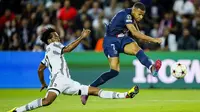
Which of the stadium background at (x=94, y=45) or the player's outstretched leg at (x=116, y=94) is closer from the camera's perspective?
the player's outstretched leg at (x=116, y=94)

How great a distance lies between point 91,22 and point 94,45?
35.6 inches

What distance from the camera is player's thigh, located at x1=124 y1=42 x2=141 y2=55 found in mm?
12992

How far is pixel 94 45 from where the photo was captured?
2067cm

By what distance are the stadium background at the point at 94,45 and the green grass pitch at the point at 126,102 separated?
3cm

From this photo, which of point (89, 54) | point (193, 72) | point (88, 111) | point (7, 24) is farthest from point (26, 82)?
point (88, 111)

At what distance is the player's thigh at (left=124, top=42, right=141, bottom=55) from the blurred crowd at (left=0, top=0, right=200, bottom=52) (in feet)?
21.5

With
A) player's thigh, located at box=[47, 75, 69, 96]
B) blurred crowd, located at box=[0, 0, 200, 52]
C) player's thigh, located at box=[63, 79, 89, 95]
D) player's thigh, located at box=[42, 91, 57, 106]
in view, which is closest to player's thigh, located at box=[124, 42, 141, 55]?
player's thigh, located at box=[63, 79, 89, 95]

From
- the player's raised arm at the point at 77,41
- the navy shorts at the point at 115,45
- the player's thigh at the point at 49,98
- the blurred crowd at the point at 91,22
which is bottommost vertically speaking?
the player's thigh at the point at 49,98

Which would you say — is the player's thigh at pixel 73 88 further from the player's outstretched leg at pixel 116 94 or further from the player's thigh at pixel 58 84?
the player's outstretched leg at pixel 116 94

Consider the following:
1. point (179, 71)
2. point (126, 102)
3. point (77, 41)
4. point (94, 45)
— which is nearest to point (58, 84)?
point (77, 41)

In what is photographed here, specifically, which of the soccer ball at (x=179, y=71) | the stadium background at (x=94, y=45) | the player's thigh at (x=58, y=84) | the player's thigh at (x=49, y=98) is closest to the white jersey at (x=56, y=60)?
the player's thigh at (x=58, y=84)

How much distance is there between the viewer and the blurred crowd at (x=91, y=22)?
65.1 feet

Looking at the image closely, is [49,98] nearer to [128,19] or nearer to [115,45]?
[115,45]

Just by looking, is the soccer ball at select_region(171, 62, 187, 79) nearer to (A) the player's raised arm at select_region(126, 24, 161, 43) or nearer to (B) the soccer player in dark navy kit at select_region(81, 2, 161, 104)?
(B) the soccer player in dark navy kit at select_region(81, 2, 161, 104)
